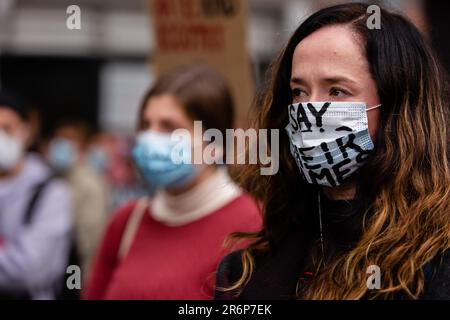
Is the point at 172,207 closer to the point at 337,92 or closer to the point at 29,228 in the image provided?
the point at 29,228

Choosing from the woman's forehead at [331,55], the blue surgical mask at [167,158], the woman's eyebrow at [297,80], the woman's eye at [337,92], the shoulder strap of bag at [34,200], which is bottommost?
the shoulder strap of bag at [34,200]

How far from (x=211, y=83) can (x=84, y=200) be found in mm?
3561

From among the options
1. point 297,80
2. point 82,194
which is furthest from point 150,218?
point 82,194

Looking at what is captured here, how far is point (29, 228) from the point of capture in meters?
3.68

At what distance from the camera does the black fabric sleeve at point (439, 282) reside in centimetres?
175

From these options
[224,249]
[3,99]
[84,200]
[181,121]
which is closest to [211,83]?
[181,121]

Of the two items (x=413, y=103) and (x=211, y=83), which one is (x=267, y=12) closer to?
(x=211, y=83)

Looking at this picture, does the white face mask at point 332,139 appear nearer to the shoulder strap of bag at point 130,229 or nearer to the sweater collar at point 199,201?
the sweater collar at point 199,201

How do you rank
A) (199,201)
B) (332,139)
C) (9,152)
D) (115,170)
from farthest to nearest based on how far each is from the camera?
(115,170)
(9,152)
(199,201)
(332,139)

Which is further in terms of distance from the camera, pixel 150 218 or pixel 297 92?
pixel 150 218

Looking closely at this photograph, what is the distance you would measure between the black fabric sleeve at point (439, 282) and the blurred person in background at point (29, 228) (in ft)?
7.33

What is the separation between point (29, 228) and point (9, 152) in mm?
579

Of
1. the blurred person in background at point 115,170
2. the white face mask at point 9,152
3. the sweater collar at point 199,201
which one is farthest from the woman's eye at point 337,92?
the blurred person in background at point 115,170

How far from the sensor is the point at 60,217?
3.78 metres
